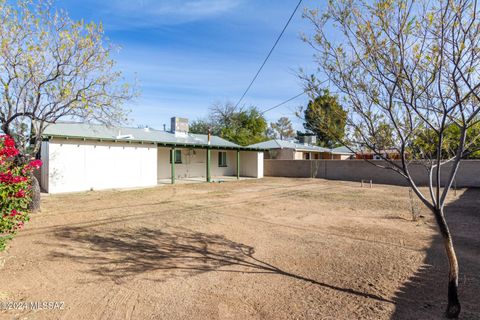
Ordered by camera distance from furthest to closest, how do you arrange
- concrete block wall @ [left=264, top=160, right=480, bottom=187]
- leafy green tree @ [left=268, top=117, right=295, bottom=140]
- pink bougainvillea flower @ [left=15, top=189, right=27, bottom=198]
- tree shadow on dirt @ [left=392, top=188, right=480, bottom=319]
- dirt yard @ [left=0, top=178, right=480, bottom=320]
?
leafy green tree @ [left=268, top=117, right=295, bottom=140] → concrete block wall @ [left=264, top=160, right=480, bottom=187] → pink bougainvillea flower @ [left=15, top=189, right=27, bottom=198] → dirt yard @ [left=0, top=178, right=480, bottom=320] → tree shadow on dirt @ [left=392, top=188, right=480, bottom=319]

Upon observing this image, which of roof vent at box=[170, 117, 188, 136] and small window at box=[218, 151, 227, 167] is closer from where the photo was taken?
roof vent at box=[170, 117, 188, 136]

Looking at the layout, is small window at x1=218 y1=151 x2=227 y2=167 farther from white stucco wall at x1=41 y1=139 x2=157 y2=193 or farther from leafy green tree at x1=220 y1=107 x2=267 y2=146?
leafy green tree at x1=220 y1=107 x2=267 y2=146

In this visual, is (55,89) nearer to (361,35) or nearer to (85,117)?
(85,117)

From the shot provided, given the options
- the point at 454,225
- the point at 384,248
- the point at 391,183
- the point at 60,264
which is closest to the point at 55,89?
the point at 60,264

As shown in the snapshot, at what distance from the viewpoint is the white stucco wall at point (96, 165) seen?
13297 millimetres

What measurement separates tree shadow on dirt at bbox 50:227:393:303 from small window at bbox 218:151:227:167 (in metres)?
17.2

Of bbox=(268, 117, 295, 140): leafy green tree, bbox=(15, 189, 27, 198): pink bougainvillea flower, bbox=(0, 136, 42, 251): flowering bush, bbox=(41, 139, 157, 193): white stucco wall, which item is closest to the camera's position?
bbox=(0, 136, 42, 251): flowering bush

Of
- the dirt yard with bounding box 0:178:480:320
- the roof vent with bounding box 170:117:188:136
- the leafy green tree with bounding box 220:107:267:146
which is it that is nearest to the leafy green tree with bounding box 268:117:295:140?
the leafy green tree with bounding box 220:107:267:146

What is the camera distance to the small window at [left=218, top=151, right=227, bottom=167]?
23661 millimetres

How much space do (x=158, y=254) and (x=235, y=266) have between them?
4.78ft

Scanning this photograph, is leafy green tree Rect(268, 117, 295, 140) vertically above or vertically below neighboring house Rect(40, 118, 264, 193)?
above

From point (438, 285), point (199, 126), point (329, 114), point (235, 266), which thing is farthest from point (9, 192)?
point (199, 126)

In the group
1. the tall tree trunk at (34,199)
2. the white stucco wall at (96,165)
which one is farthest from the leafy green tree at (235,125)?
the tall tree trunk at (34,199)

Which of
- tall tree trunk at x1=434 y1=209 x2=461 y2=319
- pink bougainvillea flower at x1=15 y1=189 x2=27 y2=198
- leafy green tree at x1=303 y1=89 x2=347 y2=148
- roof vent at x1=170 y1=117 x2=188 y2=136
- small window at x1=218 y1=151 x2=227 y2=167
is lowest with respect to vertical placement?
tall tree trunk at x1=434 y1=209 x2=461 y2=319
